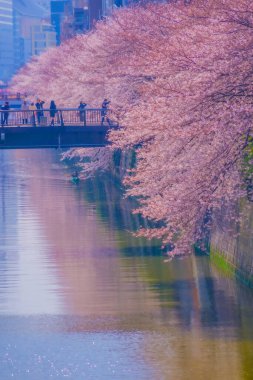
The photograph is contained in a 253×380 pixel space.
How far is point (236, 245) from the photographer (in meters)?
34.6

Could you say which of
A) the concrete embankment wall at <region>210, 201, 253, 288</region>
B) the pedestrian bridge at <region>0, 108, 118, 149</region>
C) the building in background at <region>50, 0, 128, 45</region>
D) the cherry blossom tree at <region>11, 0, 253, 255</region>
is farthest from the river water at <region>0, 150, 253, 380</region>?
the building in background at <region>50, 0, 128, 45</region>

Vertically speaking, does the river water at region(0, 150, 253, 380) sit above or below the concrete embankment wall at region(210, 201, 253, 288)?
below

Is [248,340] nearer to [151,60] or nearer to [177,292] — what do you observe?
[177,292]

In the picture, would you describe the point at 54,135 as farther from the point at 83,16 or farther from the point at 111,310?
the point at 83,16

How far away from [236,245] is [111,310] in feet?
16.1

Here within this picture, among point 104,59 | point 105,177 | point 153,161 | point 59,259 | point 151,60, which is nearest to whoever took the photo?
point 153,161

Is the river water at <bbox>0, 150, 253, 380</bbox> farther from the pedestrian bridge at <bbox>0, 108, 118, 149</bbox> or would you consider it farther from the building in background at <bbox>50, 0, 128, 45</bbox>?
the building in background at <bbox>50, 0, 128, 45</bbox>

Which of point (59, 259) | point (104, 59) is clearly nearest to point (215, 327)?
point (59, 259)

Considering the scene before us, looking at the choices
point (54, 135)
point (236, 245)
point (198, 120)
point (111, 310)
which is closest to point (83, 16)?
point (54, 135)

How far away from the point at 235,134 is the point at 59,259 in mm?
14052

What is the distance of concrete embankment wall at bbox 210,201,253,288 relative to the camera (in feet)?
108

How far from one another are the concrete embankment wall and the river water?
415 mm

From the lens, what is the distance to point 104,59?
58.8 meters

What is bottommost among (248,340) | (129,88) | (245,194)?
(248,340)
